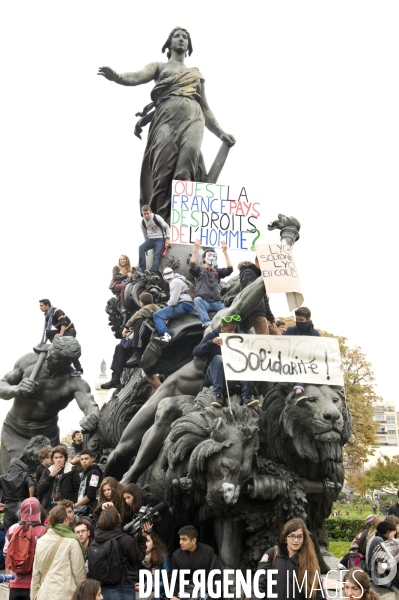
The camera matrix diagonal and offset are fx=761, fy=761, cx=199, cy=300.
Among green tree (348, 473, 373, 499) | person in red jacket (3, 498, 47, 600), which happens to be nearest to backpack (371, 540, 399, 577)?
→ person in red jacket (3, 498, 47, 600)

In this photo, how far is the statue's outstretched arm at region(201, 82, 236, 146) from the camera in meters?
12.9

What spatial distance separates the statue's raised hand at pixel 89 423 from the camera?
10.4 metres

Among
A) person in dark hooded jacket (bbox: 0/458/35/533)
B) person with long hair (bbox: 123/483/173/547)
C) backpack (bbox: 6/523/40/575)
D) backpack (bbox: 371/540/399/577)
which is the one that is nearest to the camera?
backpack (bbox: 6/523/40/575)

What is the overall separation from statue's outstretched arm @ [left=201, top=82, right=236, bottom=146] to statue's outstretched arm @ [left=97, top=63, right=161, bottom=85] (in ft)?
2.86

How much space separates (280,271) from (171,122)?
5.36 m

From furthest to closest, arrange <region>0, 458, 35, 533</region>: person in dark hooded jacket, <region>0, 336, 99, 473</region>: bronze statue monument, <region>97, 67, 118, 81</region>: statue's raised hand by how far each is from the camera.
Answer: <region>97, 67, 118, 81</region>: statue's raised hand → <region>0, 336, 99, 473</region>: bronze statue monument → <region>0, 458, 35, 533</region>: person in dark hooded jacket

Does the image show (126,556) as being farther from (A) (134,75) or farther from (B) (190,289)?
(A) (134,75)

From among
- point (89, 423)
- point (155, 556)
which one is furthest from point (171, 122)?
point (155, 556)

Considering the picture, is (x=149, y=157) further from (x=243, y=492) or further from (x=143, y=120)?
(x=243, y=492)

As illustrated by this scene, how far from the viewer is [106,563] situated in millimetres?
5629

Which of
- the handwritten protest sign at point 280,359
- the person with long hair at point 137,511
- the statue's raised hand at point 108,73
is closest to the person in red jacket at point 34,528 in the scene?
the person with long hair at point 137,511

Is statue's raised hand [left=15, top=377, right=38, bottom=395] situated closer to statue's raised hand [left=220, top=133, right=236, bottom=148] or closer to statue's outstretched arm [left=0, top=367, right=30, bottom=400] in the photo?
statue's outstretched arm [left=0, top=367, right=30, bottom=400]

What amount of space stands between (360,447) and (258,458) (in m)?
23.9

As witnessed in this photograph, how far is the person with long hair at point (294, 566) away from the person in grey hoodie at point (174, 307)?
15.6ft
